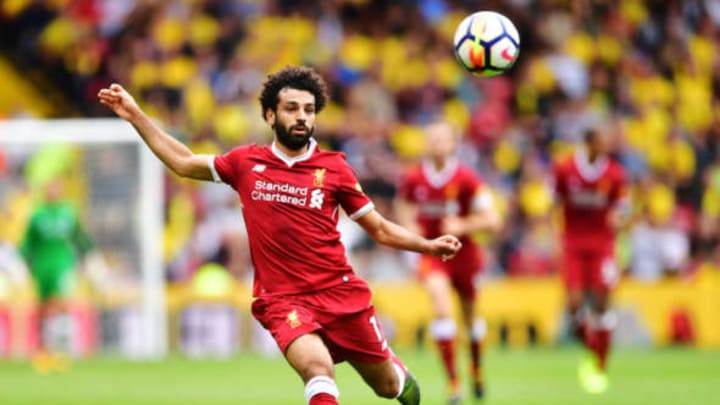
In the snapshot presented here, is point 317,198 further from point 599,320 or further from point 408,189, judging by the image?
point 599,320

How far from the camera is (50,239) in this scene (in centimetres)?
2027

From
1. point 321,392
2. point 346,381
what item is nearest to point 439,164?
point 346,381

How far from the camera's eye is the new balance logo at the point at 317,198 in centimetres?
884

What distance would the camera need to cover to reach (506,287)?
2247 centimetres

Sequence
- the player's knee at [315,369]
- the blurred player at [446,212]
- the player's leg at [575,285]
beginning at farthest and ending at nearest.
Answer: the player's leg at [575,285] → the blurred player at [446,212] → the player's knee at [315,369]

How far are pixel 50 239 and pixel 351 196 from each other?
12.1 metres

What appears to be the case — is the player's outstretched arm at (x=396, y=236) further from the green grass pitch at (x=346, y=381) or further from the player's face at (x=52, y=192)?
the player's face at (x=52, y=192)

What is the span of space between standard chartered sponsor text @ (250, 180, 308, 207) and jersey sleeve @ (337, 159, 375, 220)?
24 centimetres

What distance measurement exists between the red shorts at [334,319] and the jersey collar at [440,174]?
5681 mm

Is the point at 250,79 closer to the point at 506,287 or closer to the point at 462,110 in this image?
the point at 462,110

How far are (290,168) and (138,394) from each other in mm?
6667

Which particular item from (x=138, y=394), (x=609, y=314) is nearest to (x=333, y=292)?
(x=138, y=394)

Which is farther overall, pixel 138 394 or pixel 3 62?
pixel 3 62

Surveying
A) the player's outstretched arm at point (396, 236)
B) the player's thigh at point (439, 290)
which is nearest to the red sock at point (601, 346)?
the player's thigh at point (439, 290)
